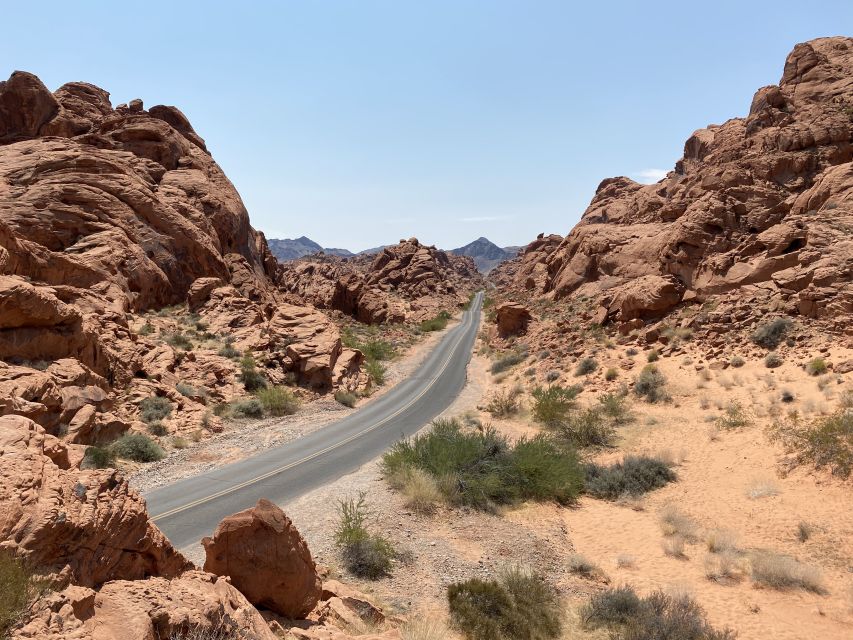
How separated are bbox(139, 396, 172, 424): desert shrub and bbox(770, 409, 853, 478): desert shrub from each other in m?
22.0

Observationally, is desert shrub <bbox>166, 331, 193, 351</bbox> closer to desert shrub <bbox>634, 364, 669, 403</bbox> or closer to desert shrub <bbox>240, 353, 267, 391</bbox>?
desert shrub <bbox>240, 353, 267, 391</bbox>

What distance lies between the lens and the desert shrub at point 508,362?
120 ft

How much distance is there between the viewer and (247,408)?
2517 centimetres

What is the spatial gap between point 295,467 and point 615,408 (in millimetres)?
13165

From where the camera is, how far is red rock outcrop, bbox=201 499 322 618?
21.8 feet

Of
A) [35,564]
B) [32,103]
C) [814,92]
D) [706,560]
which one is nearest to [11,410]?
[35,564]

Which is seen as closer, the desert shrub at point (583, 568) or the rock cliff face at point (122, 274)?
the desert shrub at point (583, 568)

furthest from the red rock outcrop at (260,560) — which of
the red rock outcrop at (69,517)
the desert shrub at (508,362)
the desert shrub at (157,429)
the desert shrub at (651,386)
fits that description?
the desert shrub at (508,362)

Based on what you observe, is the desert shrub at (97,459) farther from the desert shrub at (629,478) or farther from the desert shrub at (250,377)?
the desert shrub at (629,478)

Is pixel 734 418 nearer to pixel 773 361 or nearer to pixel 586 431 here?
pixel 773 361

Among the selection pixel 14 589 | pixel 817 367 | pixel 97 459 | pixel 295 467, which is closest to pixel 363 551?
pixel 14 589

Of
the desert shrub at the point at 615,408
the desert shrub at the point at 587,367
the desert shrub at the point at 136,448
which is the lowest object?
the desert shrub at the point at 615,408

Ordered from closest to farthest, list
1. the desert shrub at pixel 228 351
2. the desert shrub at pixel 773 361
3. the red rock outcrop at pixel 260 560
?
the red rock outcrop at pixel 260 560, the desert shrub at pixel 773 361, the desert shrub at pixel 228 351

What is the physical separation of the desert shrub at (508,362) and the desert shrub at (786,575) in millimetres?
26104
